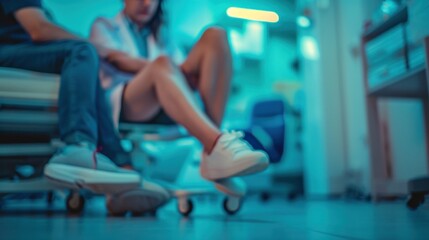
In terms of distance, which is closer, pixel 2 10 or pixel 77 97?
pixel 77 97

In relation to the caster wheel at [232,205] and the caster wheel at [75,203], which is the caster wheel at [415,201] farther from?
the caster wheel at [75,203]

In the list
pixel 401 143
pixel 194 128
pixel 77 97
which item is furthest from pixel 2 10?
pixel 401 143

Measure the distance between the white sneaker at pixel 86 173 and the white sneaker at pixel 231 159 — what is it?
0.58 ft

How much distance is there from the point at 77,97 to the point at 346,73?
2.09m

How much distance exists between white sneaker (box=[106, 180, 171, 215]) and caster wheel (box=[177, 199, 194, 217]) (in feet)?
0.16

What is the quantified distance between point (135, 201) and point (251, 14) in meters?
0.85

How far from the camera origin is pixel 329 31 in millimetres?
2773

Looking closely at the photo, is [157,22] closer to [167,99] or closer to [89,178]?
[167,99]

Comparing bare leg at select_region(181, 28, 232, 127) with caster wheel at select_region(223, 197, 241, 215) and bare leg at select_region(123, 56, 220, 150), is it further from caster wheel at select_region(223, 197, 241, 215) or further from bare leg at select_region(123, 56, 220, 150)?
caster wheel at select_region(223, 197, 241, 215)

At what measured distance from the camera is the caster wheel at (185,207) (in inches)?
43.1

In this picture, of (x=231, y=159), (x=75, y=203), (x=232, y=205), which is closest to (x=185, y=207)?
(x=232, y=205)

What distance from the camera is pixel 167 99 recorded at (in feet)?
3.60

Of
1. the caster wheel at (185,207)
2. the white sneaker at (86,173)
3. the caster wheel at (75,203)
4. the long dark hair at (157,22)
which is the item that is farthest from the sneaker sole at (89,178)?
the long dark hair at (157,22)

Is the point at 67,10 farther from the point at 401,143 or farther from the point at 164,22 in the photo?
the point at 401,143
